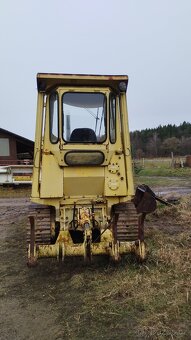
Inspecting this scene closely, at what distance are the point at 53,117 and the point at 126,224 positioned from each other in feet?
6.65

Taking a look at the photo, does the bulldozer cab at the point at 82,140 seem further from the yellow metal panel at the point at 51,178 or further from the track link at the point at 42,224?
the track link at the point at 42,224

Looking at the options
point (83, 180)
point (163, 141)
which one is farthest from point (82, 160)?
point (163, 141)

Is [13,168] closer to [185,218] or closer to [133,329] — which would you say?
[185,218]

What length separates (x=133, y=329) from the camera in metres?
3.58

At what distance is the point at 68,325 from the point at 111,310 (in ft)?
1.73

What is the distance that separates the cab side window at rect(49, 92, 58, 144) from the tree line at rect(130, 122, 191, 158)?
63992 millimetres

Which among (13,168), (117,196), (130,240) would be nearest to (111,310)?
(130,240)

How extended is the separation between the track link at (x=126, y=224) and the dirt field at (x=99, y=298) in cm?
39

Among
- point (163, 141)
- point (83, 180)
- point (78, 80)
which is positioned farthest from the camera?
point (163, 141)

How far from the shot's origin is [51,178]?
5.57 meters

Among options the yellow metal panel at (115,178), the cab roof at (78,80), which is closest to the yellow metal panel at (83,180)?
the yellow metal panel at (115,178)

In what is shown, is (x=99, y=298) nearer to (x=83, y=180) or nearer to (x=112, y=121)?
(x=83, y=180)

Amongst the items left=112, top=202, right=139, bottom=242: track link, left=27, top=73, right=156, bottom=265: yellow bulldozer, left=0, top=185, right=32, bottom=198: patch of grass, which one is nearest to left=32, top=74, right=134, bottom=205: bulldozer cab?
left=27, top=73, right=156, bottom=265: yellow bulldozer

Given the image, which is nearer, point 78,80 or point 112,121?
point 78,80
